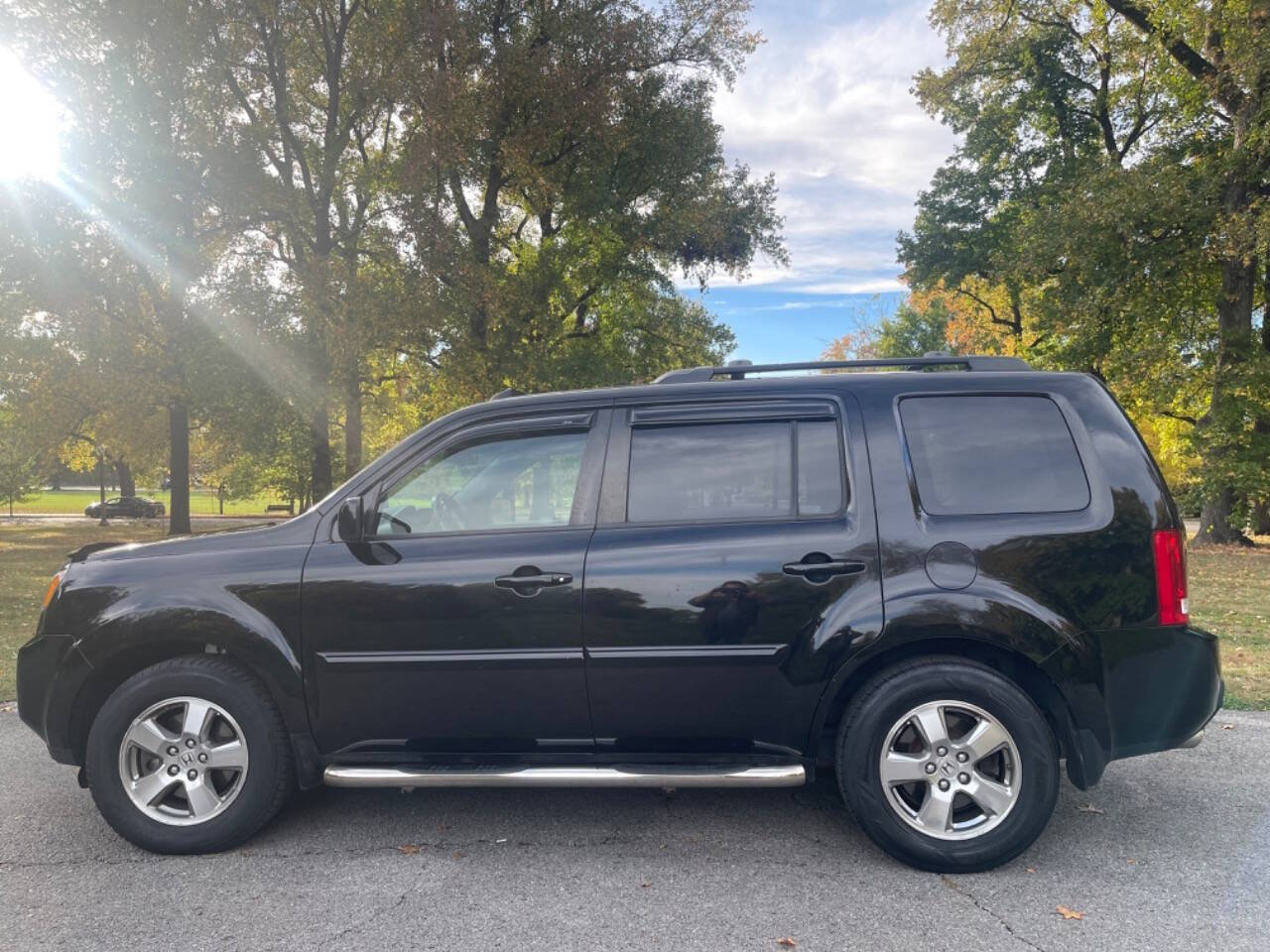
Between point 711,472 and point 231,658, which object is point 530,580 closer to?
point 711,472

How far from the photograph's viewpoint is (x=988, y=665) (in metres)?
3.38

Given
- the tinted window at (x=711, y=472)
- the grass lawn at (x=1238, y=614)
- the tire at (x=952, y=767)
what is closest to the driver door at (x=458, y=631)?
the tinted window at (x=711, y=472)

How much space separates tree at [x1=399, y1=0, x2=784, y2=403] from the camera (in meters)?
18.4

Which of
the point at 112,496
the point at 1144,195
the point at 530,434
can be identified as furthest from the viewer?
the point at 112,496

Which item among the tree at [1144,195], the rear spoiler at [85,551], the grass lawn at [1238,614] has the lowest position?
the grass lawn at [1238,614]

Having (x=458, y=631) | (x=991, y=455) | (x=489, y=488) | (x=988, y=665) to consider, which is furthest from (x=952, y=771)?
(x=489, y=488)

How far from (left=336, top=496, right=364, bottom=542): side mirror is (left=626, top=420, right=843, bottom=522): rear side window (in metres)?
1.13

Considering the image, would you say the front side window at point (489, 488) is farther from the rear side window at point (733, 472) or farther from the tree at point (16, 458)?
the tree at point (16, 458)

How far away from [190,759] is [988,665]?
3355mm

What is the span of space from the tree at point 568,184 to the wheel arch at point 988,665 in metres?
16.1

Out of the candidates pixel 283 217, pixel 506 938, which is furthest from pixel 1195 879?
pixel 283 217

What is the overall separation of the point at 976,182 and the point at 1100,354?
28.9 feet

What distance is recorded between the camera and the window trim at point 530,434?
11.7ft

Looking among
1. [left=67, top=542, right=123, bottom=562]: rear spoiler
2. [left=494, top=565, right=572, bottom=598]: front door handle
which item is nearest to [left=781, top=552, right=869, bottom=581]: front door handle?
[left=494, top=565, right=572, bottom=598]: front door handle
